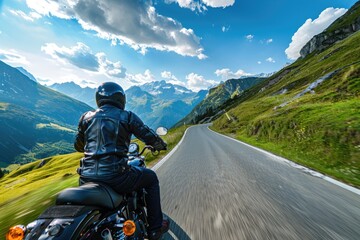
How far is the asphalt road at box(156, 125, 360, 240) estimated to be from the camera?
387cm

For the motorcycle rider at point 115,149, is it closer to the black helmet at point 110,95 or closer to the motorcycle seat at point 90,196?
the black helmet at point 110,95

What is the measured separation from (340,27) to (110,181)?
15054 cm

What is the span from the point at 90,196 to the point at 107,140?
0.80 m

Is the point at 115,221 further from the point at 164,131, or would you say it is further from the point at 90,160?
the point at 164,131

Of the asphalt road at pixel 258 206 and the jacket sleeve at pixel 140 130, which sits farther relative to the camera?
the asphalt road at pixel 258 206

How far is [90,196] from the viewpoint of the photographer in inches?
97.2

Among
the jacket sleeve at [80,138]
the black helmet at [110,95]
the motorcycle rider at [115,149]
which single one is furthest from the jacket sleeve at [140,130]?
the jacket sleeve at [80,138]

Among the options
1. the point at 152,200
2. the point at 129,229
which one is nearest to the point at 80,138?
the point at 152,200

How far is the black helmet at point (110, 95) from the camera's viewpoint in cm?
342

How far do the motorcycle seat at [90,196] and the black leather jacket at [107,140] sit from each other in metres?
0.29

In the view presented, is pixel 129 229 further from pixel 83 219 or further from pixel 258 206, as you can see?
pixel 258 206

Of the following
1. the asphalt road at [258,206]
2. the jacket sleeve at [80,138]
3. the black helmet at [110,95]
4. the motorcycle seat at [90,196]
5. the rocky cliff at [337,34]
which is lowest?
the asphalt road at [258,206]

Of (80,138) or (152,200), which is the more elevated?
(80,138)

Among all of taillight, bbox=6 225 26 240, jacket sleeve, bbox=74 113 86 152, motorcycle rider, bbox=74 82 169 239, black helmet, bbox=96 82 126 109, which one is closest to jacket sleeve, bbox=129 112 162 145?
motorcycle rider, bbox=74 82 169 239
